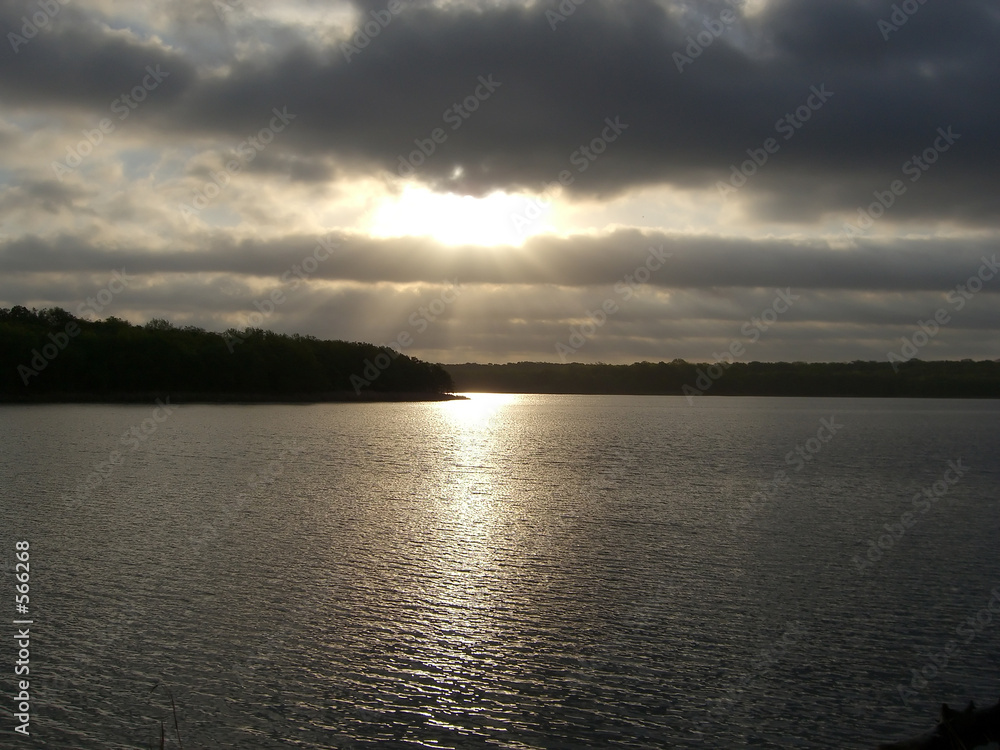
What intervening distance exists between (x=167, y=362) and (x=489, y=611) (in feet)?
390

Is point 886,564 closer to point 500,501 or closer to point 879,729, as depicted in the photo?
point 879,729
